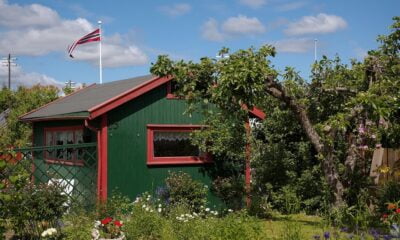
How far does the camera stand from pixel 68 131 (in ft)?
47.8

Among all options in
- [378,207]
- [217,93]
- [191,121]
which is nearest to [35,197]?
[217,93]

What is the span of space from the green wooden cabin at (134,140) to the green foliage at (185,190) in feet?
1.61

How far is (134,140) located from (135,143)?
0.26 feet

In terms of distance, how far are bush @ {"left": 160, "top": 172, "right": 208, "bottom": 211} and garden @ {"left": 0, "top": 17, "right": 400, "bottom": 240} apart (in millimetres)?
30

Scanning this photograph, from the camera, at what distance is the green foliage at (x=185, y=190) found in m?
12.4

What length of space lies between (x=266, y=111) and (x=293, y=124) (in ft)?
3.81

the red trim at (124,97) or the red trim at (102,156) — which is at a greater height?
the red trim at (124,97)

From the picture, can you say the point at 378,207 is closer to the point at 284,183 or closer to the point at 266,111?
the point at 284,183

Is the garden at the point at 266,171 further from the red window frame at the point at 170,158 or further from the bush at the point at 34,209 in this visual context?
the red window frame at the point at 170,158

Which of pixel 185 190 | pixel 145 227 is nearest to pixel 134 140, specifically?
pixel 185 190

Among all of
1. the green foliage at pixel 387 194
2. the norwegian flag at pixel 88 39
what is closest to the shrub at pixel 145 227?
the green foliage at pixel 387 194

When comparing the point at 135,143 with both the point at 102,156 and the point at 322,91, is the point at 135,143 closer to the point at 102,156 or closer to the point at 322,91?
the point at 102,156

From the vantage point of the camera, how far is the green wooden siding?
1245cm

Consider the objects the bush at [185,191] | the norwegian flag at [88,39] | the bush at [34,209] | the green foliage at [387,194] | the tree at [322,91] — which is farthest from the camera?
the norwegian flag at [88,39]
